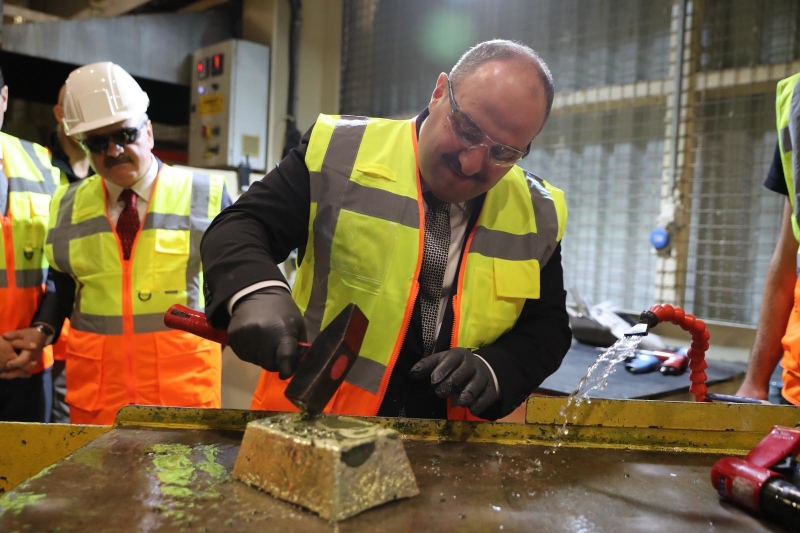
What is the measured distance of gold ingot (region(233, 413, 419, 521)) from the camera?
792 mm

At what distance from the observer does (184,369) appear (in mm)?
1783

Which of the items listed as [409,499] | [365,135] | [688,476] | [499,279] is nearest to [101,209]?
[365,135]

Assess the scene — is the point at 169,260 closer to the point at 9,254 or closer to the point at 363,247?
the point at 9,254

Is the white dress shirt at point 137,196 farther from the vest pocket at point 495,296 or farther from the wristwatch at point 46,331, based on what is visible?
the vest pocket at point 495,296

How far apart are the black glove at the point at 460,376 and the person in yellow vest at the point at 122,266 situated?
0.94 m

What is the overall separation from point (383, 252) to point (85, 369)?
110 centimetres

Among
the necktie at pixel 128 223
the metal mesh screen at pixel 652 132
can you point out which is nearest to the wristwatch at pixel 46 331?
the necktie at pixel 128 223

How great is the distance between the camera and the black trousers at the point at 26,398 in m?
1.89

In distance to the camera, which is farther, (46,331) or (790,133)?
(46,331)

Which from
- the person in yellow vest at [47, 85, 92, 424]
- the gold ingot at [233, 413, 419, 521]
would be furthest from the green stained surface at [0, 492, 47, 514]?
the person in yellow vest at [47, 85, 92, 424]

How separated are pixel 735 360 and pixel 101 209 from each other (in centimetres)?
234

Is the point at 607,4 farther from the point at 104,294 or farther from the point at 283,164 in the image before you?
the point at 104,294

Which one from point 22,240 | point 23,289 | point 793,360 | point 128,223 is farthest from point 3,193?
point 793,360

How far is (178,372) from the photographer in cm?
177
